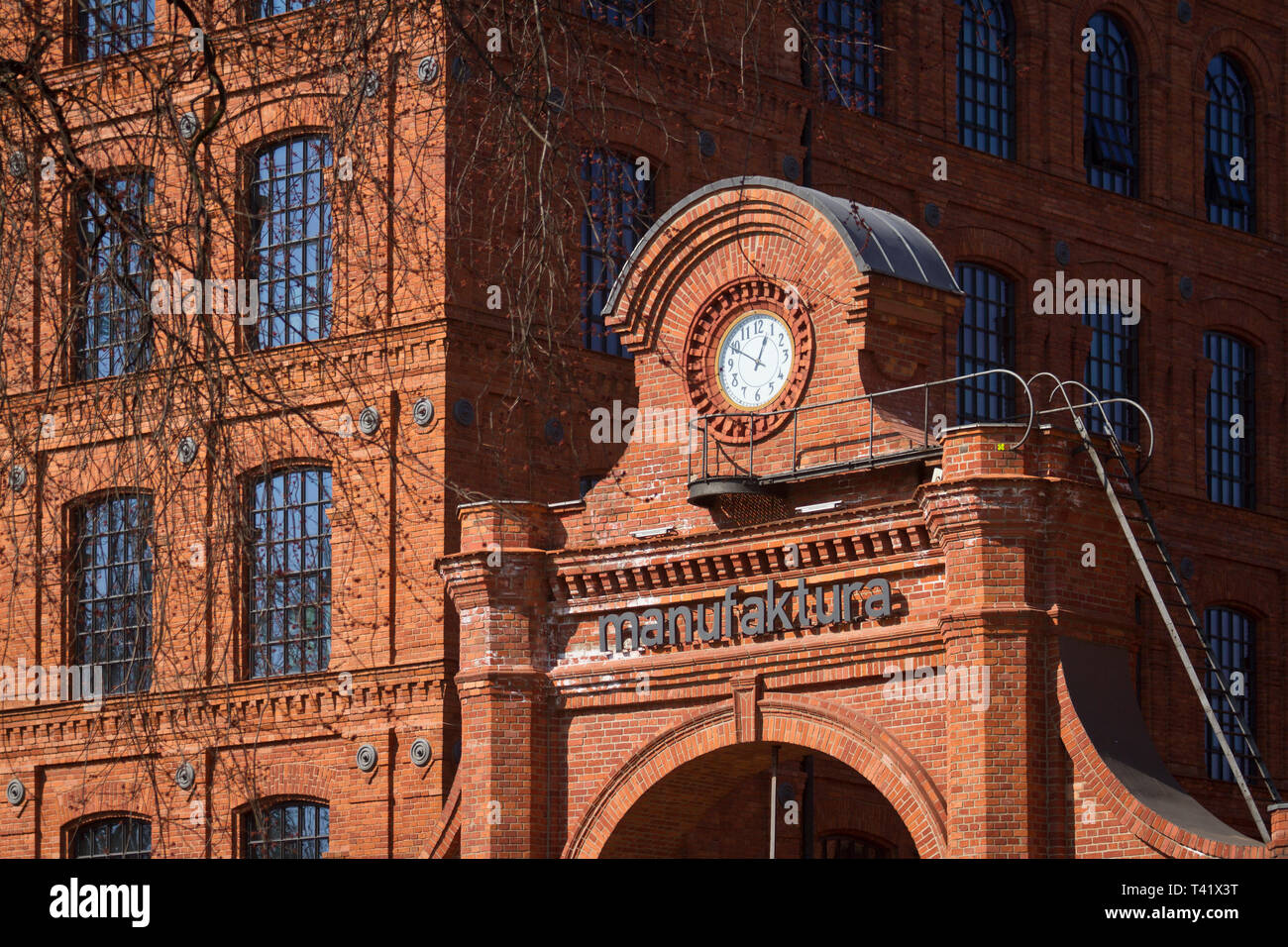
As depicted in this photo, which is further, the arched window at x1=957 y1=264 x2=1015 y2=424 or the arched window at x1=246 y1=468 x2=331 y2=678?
the arched window at x1=957 y1=264 x2=1015 y2=424

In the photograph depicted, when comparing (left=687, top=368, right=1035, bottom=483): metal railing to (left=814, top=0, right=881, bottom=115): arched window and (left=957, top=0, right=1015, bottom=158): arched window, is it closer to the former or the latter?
(left=814, top=0, right=881, bottom=115): arched window

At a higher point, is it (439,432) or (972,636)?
(439,432)

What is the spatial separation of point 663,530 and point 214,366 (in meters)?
13.0

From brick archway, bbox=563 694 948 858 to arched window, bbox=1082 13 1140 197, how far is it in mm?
18263

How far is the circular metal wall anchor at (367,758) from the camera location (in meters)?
30.3

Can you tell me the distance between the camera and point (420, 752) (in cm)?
2973

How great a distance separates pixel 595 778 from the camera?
24906mm

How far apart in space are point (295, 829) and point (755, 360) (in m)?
10.0

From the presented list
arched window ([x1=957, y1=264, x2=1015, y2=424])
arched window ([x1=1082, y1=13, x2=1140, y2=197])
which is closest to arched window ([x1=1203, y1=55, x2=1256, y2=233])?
arched window ([x1=1082, y1=13, x2=1140, y2=197])

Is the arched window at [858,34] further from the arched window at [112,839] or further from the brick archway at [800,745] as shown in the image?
the arched window at [112,839]

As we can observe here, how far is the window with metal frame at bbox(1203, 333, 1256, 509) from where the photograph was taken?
40.4 metres
